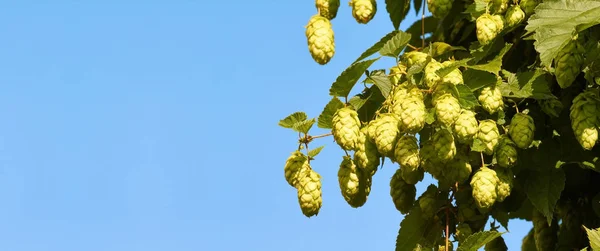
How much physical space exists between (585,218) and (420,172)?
0.63 m

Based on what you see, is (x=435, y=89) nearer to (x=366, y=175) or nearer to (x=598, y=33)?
(x=366, y=175)

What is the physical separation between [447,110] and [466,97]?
124 millimetres

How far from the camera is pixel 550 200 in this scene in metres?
3.09

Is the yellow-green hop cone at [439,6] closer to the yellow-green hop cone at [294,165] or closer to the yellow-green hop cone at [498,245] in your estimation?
the yellow-green hop cone at [294,165]

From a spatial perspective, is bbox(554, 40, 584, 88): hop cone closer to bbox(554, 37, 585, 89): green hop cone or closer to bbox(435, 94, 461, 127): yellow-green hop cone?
bbox(554, 37, 585, 89): green hop cone

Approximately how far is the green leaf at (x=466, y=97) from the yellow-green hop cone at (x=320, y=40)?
0.44 meters

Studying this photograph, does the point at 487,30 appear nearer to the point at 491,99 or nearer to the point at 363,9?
the point at 491,99

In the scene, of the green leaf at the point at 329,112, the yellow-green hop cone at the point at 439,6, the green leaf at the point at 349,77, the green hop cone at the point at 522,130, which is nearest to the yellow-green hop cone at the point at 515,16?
the yellow-green hop cone at the point at 439,6

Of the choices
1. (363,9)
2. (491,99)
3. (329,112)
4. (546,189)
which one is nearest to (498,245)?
(546,189)

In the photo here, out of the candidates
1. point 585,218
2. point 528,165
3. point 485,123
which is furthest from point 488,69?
point 585,218

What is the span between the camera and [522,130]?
292cm

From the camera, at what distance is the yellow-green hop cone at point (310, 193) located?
2951 millimetres

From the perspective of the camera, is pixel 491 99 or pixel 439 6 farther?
pixel 439 6

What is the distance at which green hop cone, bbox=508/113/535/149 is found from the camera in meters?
2.91
